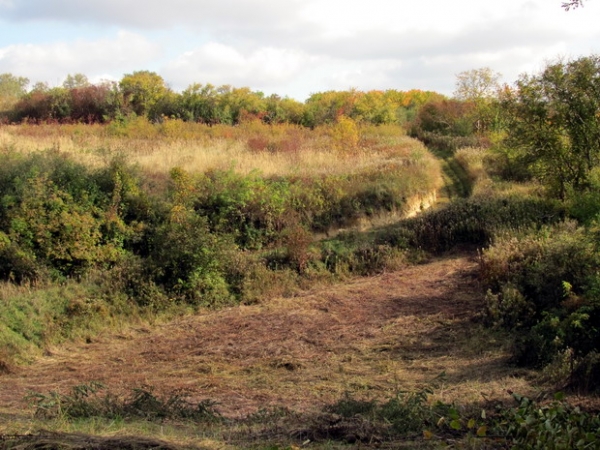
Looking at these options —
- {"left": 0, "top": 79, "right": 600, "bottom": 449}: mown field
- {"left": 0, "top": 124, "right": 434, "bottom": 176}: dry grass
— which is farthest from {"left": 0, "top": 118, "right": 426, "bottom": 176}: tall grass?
{"left": 0, "top": 79, "right": 600, "bottom": 449}: mown field

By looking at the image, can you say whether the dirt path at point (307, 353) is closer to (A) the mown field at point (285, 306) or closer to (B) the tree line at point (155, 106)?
(A) the mown field at point (285, 306)

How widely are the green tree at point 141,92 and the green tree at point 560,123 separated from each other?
24.4 m

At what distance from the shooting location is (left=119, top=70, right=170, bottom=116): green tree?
37844 mm

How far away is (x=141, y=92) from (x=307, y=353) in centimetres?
3141

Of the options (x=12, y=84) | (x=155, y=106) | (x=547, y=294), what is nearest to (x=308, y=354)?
(x=547, y=294)

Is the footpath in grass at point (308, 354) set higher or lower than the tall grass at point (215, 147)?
lower

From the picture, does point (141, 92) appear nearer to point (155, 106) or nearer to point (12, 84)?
point (155, 106)

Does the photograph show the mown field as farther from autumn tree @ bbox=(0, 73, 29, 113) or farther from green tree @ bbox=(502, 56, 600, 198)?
autumn tree @ bbox=(0, 73, 29, 113)

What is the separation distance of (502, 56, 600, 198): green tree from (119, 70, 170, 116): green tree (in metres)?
24.4

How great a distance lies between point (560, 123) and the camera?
16719 millimetres

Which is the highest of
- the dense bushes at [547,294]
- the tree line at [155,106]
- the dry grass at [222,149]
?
the tree line at [155,106]

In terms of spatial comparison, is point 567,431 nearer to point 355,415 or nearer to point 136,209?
point 355,415

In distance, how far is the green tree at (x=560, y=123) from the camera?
1628 centimetres

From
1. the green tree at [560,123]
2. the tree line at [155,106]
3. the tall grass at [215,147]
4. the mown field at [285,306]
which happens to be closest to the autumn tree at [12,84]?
Result: the tree line at [155,106]
